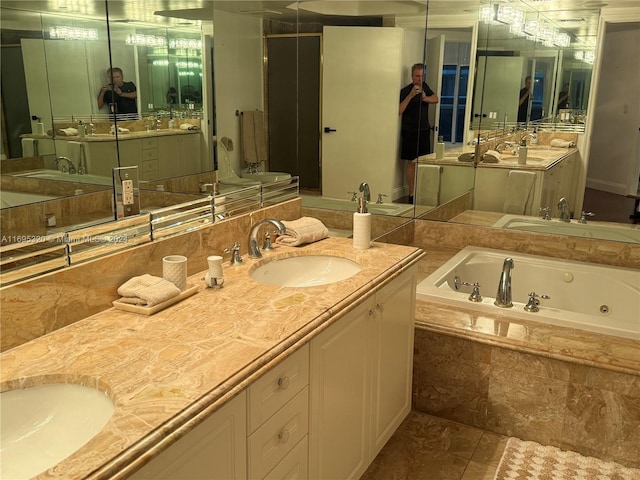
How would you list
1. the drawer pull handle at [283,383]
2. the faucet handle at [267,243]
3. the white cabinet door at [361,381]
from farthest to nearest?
Answer: 1. the faucet handle at [267,243]
2. the white cabinet door at [361,381]
3. the drawer pull handle at [283,383]

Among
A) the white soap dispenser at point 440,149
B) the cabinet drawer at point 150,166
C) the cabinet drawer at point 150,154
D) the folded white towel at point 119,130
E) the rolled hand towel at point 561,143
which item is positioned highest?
the folded white towel at point 119,130

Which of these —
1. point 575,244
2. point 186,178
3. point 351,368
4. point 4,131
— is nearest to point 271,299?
point 351,368

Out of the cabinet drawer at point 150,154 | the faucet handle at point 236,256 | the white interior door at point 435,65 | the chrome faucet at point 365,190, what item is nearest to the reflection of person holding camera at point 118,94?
the cabinet drawer at point 150,154

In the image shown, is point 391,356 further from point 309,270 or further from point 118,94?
point 118,94

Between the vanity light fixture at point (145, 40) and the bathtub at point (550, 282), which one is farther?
the bathtub at point (550, 282)

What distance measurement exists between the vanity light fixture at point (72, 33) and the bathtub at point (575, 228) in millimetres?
2850

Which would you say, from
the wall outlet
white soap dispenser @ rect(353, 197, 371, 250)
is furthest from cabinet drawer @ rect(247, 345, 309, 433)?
white soap dispenser @ rect(353, 197, 371, 250)

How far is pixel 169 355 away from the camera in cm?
149

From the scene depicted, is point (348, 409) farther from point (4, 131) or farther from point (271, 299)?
point (4, 131)

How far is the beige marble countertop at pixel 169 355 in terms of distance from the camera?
3.79 ft

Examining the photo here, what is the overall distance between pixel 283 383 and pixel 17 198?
2.81 ft

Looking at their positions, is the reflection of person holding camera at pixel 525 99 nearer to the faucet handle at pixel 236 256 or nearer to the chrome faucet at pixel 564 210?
the chrome faucet at pixel 564 210

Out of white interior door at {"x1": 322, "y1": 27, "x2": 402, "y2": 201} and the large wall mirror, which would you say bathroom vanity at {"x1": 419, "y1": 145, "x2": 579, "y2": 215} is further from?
white interior door at {"x1": 322, "y1": 27, "x2": 402, "y2": 201}

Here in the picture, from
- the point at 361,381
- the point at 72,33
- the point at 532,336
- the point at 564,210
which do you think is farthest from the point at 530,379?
the point at 72,33
